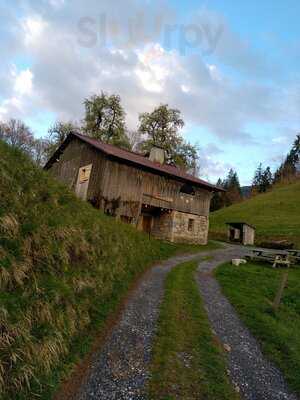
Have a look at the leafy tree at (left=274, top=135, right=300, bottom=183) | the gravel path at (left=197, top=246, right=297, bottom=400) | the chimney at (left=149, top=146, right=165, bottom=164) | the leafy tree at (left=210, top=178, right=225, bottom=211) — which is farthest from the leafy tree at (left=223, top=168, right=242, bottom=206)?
the gravel path at (left=197, top=246, right=297, bottom=400)

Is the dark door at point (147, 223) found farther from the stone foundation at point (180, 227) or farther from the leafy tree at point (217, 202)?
the leafy tree at point (217, 202)

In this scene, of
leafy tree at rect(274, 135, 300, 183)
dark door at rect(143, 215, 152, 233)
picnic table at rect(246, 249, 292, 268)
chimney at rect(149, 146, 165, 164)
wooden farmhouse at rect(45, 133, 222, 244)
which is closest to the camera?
picnic table at rect(246, 249, 292, 268)

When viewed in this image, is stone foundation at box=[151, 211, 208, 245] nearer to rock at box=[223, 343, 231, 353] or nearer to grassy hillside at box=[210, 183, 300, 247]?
grassy hillside at box=[210, 183, 300, 247]

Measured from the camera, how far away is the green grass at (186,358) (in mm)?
5160

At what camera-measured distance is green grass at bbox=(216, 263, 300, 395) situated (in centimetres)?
697

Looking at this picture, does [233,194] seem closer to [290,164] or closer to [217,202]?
[217,202]

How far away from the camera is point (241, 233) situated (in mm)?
42719

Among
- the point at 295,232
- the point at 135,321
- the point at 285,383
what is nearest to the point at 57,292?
the point at 135,321

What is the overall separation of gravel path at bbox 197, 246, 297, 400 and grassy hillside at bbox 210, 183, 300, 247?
103 feet

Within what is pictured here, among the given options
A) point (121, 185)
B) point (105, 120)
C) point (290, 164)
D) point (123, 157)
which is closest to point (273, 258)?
point (121, 185)

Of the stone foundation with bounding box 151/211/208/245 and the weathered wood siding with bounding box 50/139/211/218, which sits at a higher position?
the weathered wood siding with bounding box 50/139/211/218

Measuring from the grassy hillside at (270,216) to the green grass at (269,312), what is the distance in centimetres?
2499

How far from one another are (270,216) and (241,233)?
1424cm

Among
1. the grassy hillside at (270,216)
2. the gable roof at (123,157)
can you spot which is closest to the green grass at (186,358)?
the gable roof at (123,157)
